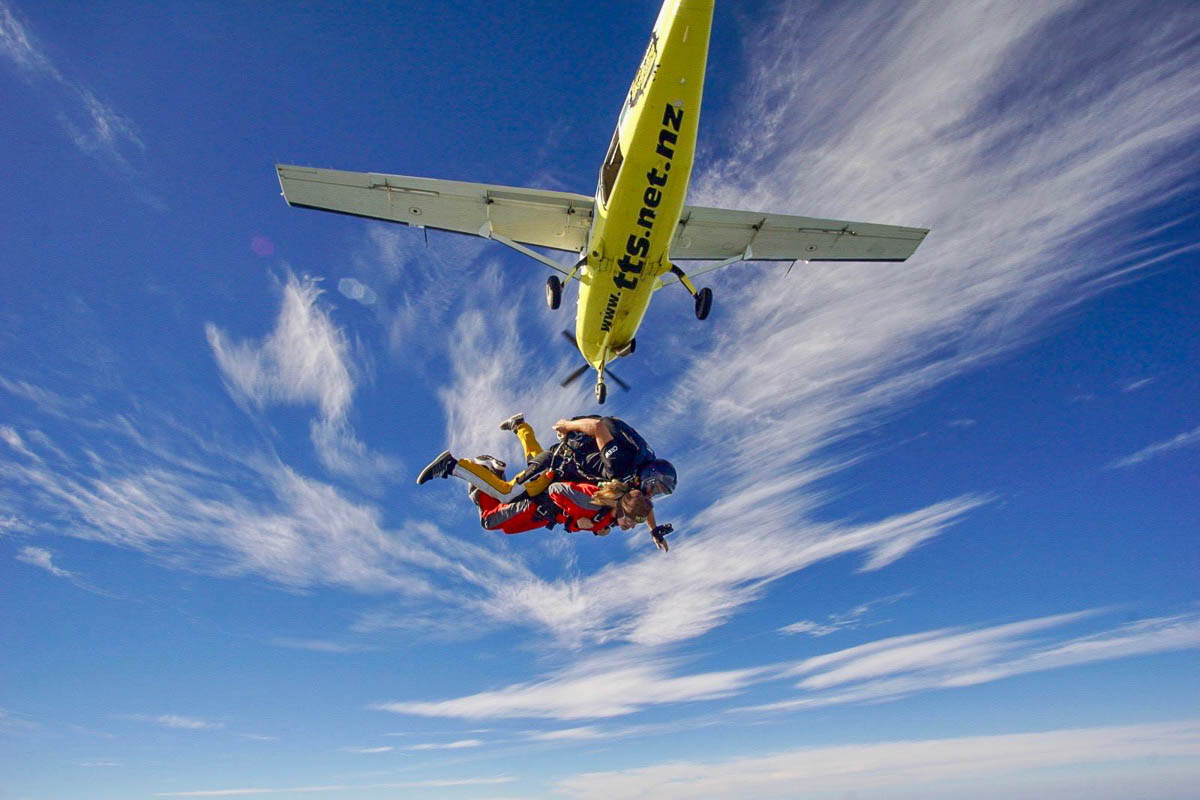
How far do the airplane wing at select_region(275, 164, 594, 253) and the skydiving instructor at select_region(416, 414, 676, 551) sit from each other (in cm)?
1115

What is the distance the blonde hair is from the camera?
5238 mm

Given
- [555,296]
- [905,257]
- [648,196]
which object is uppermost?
[905,257]

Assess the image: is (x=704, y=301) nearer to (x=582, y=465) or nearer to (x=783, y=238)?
(x=783, y=238)

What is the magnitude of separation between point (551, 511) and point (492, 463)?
3.12ft

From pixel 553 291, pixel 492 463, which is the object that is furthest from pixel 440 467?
pixel 553 291

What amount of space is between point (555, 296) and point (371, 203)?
6.39 m

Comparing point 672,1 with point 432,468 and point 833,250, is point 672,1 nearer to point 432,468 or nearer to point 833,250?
point 432,468

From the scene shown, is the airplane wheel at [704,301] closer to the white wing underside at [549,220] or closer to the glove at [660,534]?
the white wing underside at [549,220]

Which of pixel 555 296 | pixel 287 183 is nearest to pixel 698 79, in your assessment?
pixel 555 296

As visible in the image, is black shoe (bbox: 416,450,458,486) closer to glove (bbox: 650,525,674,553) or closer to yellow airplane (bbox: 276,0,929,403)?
glove (bbox: 650,525,674,553)

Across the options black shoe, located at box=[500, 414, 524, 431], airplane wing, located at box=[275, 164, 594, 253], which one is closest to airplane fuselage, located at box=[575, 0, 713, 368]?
airplane wing, located at box=[275, 164, 594, 253]

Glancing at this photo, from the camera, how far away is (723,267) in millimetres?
15836

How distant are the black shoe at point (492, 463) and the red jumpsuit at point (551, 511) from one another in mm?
329

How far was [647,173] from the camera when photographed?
11.0 m
